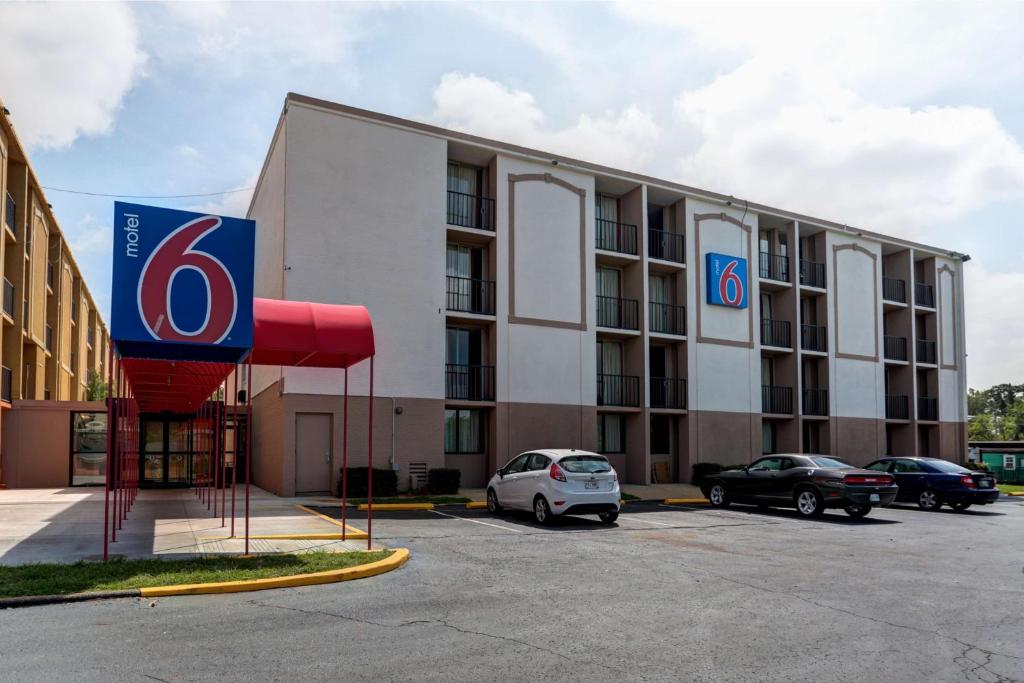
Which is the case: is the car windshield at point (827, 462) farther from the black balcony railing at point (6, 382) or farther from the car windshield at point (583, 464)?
the black balcony railing at point (6, 382)

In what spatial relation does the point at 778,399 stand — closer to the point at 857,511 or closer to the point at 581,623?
the point at 857,511

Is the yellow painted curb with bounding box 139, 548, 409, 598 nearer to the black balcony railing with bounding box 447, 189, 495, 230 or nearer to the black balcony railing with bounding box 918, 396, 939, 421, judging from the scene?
the black balcony railing with bounding box 447, 189, 495, 230

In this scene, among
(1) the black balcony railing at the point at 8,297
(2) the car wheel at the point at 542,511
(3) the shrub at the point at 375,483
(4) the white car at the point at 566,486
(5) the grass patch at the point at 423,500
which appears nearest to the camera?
(4) the white car at the point at 566,486

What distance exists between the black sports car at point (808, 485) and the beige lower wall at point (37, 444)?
19490 mm

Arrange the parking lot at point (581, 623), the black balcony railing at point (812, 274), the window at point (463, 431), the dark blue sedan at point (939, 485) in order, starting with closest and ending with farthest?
the parking lot at point (581, 623), the dark blue sedan at point (939, 485), the window at point (463, 431), the black balcony railing at point (812, 274)

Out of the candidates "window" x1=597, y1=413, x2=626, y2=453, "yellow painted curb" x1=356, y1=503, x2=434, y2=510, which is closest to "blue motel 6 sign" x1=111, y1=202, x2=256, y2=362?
"yellow painted curb" x1=356, y1=503, x2=434, y2=510

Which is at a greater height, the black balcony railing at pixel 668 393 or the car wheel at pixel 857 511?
the black balcony railing at pixel 668 393

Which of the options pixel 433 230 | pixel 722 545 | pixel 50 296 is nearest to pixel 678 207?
pixel 433 230

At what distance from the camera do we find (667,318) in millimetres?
29391

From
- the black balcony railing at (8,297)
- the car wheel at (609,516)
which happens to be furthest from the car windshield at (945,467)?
the black balcony railing at (8,297)

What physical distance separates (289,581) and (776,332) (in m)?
26.6

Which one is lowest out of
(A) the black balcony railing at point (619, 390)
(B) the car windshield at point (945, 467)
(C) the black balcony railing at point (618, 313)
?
(B) the car windshield at point (945, 467)

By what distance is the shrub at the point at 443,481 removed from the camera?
22672 mm

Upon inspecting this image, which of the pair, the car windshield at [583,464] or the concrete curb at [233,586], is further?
the car windshield at [583,464]
